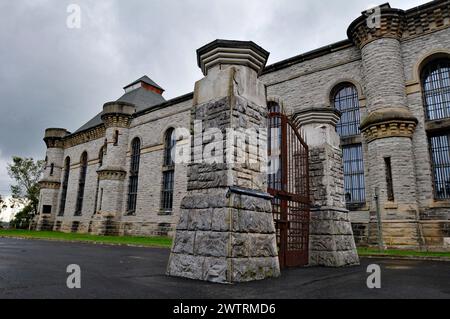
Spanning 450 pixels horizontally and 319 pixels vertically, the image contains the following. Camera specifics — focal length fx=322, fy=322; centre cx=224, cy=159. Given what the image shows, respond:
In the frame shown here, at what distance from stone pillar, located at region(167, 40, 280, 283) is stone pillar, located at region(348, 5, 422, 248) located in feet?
26.7

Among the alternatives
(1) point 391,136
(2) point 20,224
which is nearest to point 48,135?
(2) point 20,224

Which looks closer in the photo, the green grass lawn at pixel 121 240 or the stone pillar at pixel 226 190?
the stone pillar at pixel 226 190

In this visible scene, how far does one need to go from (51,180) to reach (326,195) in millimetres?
29912

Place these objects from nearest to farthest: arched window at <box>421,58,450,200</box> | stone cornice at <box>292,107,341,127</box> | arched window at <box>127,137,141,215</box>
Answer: stone cornice at <box>292,107,341,127</box> < arched window at <box>421,58,450,200</box> < arched window at <box>127,137,141,215</box>

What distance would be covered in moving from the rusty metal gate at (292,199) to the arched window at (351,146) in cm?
702

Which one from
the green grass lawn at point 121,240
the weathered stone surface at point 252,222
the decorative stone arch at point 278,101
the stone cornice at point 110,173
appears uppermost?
the decorative stone arch at point 278,101

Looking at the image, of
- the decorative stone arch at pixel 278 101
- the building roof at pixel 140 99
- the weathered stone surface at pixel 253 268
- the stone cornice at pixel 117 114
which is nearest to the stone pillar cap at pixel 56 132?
the building roof at pixel 140 99

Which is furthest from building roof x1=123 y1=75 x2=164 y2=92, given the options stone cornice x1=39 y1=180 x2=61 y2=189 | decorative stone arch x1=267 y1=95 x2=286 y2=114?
decorative stone arch x1=267 y1=95 x2=286 y2=114

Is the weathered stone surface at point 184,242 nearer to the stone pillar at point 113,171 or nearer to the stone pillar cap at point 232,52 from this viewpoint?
the stone pillar cap at point 232,52

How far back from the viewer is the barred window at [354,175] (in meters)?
13.8

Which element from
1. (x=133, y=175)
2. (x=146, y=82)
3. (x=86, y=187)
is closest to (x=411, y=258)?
(x=133, y=175)

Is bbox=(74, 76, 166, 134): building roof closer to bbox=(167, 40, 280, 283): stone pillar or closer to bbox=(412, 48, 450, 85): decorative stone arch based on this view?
bbox=(412, 48, 450, 85): decorative stone arch

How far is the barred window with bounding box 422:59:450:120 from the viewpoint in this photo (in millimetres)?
12539
